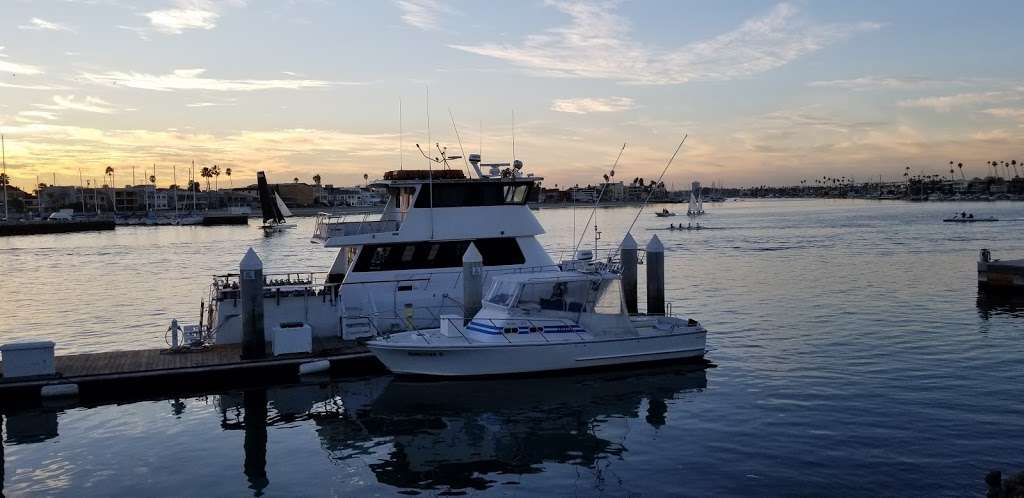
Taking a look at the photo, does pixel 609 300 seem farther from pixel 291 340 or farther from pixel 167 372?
pixel 167 372

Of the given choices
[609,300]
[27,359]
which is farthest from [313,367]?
[609,300]

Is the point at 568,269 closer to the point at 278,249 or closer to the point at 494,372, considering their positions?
the point at 494,372

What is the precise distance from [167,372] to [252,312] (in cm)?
212

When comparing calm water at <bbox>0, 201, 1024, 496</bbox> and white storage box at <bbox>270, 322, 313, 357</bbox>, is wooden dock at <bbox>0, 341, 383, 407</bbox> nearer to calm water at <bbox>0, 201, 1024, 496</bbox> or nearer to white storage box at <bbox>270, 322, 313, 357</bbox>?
white storage box at <bbox>270, 322, 313, 357</bbox>

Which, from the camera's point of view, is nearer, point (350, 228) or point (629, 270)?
point (350, 228)

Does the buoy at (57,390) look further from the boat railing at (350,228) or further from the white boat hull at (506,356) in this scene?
the boat railing at (350,228)

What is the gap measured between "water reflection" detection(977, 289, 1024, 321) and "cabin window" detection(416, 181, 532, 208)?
1680 cm

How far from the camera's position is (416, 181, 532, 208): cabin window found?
2083cm

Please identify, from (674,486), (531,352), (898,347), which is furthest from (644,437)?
(898,347)

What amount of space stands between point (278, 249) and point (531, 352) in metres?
66.1

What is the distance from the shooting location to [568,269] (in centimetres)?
1931

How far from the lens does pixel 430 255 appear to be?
2066 centimetres

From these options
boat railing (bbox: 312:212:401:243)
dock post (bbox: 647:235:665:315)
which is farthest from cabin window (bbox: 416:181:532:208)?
dock post (bbox: 647:235:665:315)

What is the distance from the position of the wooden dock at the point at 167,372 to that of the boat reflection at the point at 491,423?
167 cm
